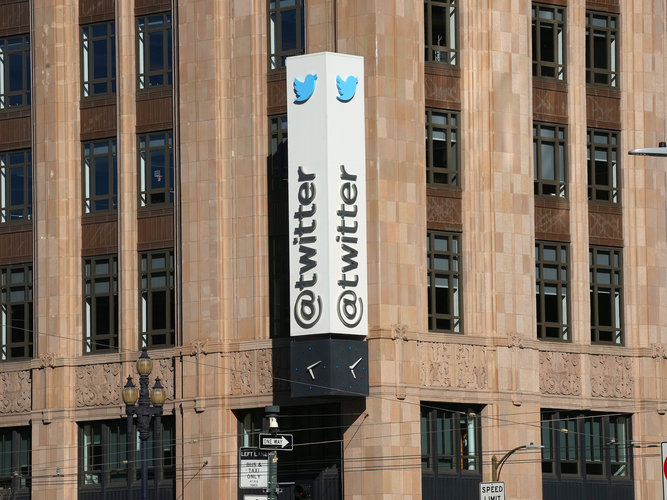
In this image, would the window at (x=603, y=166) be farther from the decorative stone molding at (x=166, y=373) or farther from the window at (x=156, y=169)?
the decorative stone molding at (x=166, y=373)

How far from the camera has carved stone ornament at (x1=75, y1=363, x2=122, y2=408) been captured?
69.3m

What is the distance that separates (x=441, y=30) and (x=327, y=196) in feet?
27.3

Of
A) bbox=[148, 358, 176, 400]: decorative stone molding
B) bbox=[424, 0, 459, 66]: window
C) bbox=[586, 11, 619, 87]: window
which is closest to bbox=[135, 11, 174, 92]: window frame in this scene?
bbox=[424, 0, 459, 66]: window

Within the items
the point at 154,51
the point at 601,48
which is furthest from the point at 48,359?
the point at 601,48

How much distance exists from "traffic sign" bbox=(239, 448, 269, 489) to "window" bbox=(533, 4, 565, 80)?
2491 cm

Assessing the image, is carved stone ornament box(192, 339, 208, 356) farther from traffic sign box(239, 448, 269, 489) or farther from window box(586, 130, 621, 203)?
traffic sign box(239, 448, 269, 489)

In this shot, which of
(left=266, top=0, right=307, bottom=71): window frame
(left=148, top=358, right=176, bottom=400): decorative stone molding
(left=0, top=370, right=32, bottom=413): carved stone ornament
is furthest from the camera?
(left=0, top=370, right=32, bottom=413): carved stone ornament

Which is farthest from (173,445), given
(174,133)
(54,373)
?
(174,133)

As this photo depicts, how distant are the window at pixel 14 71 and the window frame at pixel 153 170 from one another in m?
5.55

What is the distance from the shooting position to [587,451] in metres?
70.6

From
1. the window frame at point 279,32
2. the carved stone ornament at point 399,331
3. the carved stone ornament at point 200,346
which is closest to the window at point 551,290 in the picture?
the carved stone ornament at point 399,331

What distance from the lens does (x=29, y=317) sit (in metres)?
71.6

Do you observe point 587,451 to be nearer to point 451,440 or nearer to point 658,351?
point 658,351

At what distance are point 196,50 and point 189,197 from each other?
16.6ft
